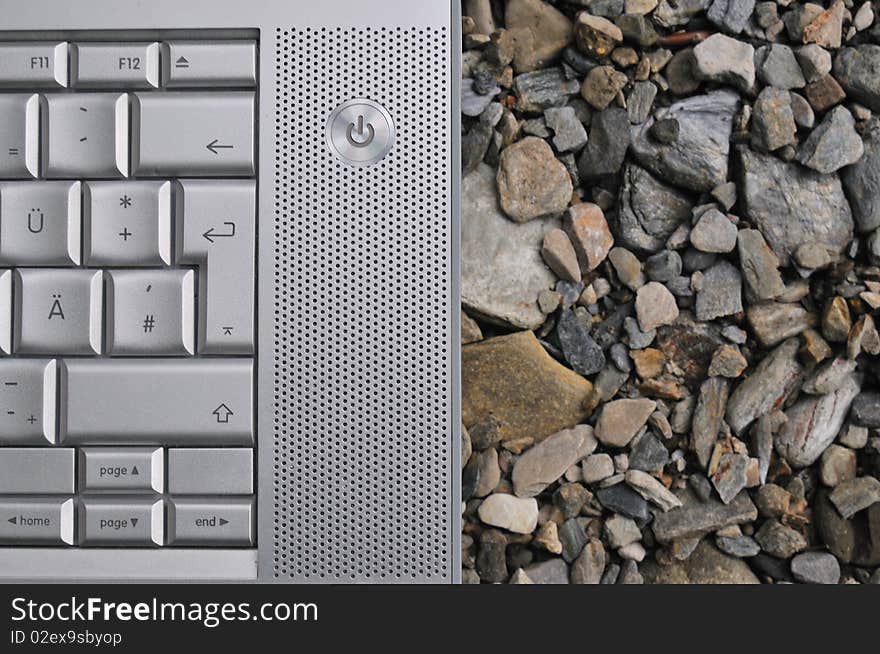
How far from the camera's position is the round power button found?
0.82m

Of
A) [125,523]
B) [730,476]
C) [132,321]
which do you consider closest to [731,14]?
[730,476]

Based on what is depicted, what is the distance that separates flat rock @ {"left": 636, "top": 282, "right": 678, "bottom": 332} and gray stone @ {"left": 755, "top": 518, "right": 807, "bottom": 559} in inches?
10.2

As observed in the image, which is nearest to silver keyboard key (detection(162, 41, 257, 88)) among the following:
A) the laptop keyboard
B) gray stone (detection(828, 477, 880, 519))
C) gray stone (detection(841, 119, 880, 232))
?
the laptop keyboard

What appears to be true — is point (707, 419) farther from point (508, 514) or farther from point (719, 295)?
point (508, 514)

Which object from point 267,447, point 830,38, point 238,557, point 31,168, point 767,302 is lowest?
point 238,557

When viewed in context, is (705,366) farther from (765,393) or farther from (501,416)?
(501,416)

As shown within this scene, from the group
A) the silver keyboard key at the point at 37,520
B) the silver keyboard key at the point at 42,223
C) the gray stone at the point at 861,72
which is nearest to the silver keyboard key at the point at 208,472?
the silver keyboard key at the point at 37,520

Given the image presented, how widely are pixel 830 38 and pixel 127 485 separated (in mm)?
890

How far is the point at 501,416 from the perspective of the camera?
94 cm

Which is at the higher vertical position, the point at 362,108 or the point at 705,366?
the point at 362,108

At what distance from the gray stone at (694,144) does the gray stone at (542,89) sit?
0.09 meters

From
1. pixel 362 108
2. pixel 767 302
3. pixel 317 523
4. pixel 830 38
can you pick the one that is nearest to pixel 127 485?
pixel 317 523

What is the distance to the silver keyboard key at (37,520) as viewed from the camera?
806 mm

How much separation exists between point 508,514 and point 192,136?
516 millimetres
